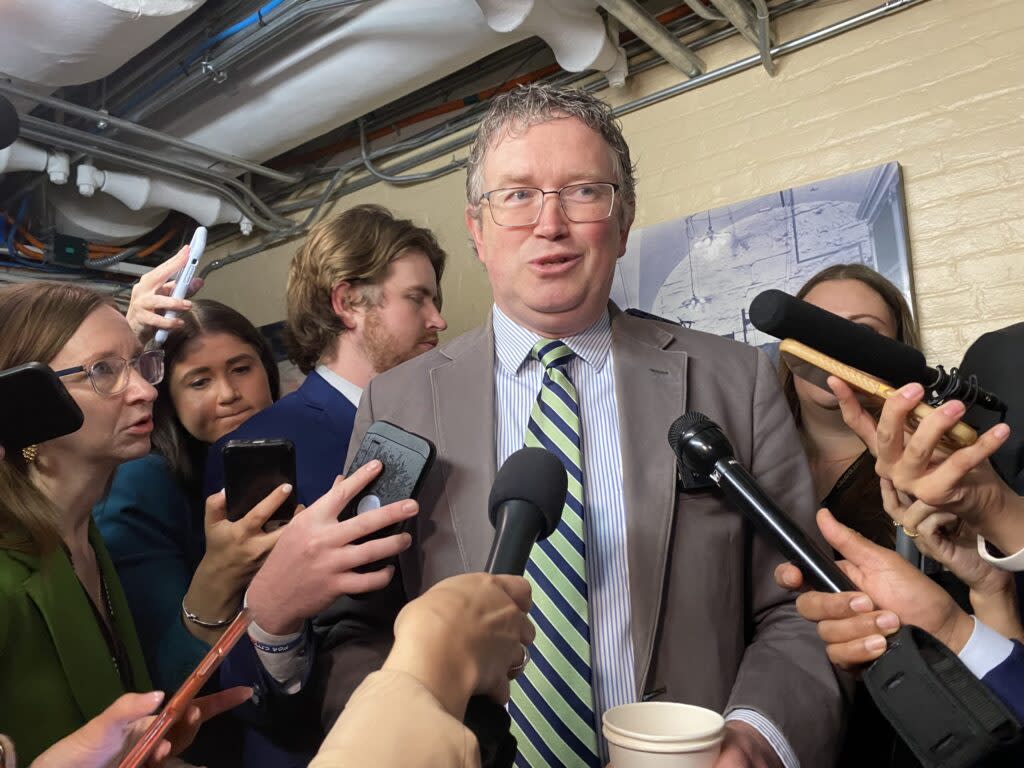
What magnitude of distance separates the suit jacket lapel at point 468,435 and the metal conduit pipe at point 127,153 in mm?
2605

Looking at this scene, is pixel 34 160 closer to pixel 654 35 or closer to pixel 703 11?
pixel 654 35

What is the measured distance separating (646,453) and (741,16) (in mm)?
1768

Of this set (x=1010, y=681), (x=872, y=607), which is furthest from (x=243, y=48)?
(x=1010, y=681)

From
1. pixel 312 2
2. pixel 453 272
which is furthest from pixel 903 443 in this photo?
pixel 453 272

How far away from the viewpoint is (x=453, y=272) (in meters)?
3.37

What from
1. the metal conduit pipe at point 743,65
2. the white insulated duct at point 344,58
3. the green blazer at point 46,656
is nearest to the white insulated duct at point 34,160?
the white insulated duct at point 344,58

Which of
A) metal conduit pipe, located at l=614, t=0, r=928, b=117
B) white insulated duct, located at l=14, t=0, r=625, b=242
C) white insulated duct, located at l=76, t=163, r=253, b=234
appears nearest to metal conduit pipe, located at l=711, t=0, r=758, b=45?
metal conduit pipe, located at l=614, t=0, r=928, b=117

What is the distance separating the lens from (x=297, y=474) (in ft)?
5.36

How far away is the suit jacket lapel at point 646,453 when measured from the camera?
1050 millimetres

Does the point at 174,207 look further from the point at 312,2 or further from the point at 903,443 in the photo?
the point at 903,443

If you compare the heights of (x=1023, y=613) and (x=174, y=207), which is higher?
(x=174, y=207)

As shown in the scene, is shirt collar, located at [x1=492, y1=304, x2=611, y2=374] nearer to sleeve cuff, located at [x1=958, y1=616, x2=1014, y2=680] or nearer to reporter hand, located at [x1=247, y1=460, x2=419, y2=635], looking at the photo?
reporter hand, located at [x1=247, y1=460, x2=419, y2=635]

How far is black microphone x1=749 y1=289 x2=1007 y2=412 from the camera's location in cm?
90

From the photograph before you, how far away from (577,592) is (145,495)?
1.15 m
